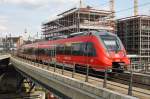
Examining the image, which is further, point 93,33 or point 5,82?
point 5,82

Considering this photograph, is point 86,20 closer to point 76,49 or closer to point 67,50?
point 67,50

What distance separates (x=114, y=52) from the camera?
22.8 m

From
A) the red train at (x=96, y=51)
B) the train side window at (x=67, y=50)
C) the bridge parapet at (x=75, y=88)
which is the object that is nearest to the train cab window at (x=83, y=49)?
the red train at (x=96, y=51)

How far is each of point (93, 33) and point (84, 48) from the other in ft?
5.71

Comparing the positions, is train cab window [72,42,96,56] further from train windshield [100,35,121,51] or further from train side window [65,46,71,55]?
train side window [65,46,71,55]

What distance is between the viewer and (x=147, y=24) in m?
82.8

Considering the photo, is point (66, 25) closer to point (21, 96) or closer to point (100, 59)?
point (21, 96)

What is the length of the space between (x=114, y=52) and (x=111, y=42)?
102cm

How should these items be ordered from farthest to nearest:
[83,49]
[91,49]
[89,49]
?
[83,49]
[89,49]
[91,49]

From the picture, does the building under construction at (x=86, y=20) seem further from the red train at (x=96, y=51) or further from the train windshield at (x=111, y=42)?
the train windshield at (x=111, y=42)

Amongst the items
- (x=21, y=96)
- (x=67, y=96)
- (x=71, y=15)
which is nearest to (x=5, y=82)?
(x=21, y=96)

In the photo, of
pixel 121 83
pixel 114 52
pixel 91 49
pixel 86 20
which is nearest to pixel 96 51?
pixel 91 49

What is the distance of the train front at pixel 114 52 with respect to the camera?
22.2m

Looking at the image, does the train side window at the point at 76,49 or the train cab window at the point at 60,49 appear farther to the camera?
the train cab window at the point at 60,49
